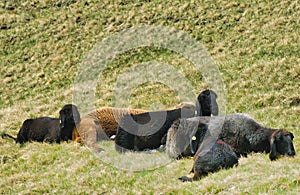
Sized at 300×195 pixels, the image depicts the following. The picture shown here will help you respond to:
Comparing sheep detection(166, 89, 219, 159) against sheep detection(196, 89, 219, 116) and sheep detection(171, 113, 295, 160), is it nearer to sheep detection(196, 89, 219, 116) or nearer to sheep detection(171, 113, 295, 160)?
sheep detection(171, 113, 295, 160)

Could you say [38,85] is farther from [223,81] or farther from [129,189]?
[129,189]

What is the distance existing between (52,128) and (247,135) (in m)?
7.15

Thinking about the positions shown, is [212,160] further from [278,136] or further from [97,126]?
[97,126]

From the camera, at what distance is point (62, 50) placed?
36344 millimetres

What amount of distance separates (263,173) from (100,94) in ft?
55.4

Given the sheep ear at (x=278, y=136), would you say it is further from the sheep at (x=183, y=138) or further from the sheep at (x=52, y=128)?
the sheep at (x=52, y=128)

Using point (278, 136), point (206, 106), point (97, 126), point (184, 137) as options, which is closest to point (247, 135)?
point (278, 136)

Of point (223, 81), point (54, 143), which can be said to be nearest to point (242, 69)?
point (223, 81)

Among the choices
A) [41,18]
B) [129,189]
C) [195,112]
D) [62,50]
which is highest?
[41,18]

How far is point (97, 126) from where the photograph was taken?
17.5 meters

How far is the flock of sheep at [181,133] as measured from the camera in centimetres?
1254

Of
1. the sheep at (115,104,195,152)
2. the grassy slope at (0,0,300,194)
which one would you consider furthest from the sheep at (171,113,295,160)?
the sheep at (115,104,195,152)

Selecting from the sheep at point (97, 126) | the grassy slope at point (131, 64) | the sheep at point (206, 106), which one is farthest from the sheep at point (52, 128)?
the sheep at point (206, 106)

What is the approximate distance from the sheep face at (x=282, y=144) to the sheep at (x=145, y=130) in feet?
12.7
